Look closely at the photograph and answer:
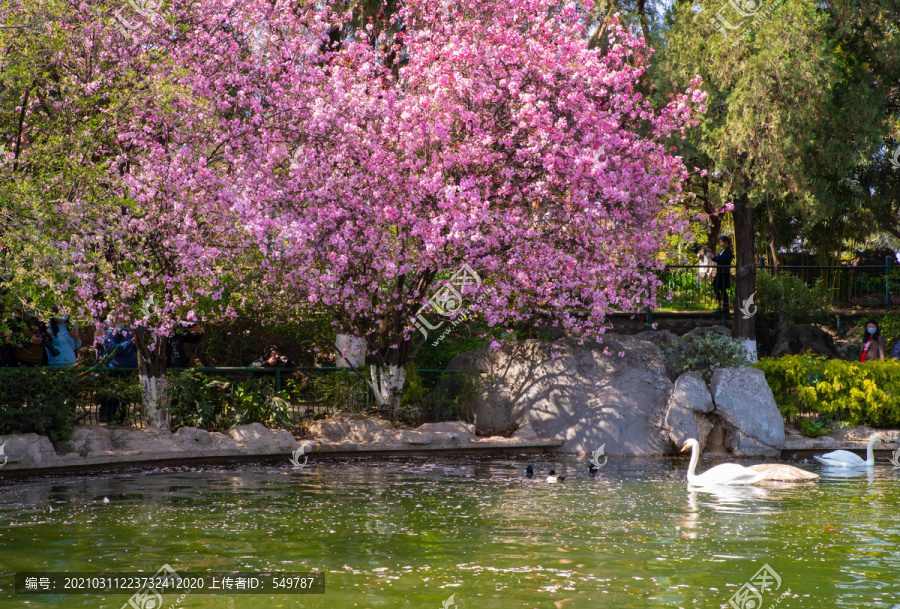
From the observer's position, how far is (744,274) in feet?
70.4

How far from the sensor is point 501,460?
15305mm

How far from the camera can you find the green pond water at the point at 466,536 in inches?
277

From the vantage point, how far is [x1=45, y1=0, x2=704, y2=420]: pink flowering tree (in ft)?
46.6

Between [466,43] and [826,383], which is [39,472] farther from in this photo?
[826,383]

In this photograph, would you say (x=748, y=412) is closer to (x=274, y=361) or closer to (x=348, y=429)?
(x=348, y=429)

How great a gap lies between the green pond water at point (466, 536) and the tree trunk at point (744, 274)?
8014 mm
